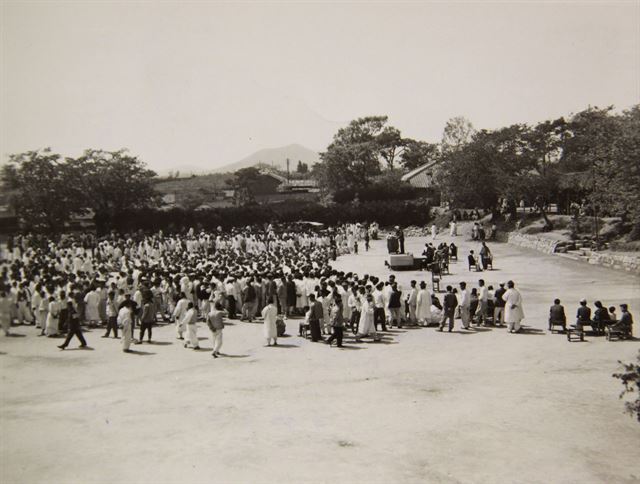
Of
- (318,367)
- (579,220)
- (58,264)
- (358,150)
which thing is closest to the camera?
(318,367)

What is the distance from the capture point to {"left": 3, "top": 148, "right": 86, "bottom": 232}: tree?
13.0 meters

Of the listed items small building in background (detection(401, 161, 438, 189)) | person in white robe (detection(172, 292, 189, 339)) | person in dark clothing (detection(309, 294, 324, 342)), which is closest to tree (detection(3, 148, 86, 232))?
person in white robe (detection(172, 292, 189, 339))

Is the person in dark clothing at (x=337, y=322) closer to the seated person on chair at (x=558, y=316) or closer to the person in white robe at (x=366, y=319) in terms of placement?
the person in white robe at (x=366, y=319)

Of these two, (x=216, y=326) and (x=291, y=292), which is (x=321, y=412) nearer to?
(x=216, y=326)

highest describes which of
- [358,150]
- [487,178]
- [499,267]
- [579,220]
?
[358,150]

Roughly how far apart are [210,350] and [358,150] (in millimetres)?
44652

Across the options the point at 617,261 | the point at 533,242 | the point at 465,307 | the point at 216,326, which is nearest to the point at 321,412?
the point at 216,326

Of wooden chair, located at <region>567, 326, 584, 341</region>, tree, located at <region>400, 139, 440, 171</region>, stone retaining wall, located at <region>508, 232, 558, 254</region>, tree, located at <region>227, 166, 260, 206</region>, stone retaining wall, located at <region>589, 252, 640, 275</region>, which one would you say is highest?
tree, located at <region>400, 139, 440, 171</region>

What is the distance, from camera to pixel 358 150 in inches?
2218

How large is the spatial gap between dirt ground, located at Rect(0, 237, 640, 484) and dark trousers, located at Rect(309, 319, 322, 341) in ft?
1.34

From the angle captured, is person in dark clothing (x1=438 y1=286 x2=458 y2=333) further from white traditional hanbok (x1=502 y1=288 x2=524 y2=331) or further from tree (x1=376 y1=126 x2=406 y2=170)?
tree (x1=376 y1=126 x2=406 y2=170)

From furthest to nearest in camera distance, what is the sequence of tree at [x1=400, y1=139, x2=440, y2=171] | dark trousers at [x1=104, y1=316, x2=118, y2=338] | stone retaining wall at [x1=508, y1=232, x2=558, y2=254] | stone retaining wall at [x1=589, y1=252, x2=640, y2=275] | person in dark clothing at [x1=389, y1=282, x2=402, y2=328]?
1. tree at [x1=400, y1=139, x2=440, y2=171]
2. stone retaining wall at [x1=508, y1=232, x2=558, y2=254]
3. stone retaining wall at [x1=589, y1=252, x2=640, y2=275]
4. person in dark clothing at [x1=389, y1=282, x2=402, y2=328]
5. dark trousers at [x1=104, y1=316, x2=118, y2=338]

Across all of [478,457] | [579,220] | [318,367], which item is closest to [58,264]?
[318,367]

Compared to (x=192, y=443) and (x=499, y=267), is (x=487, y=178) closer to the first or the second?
(x=499, y=267)
